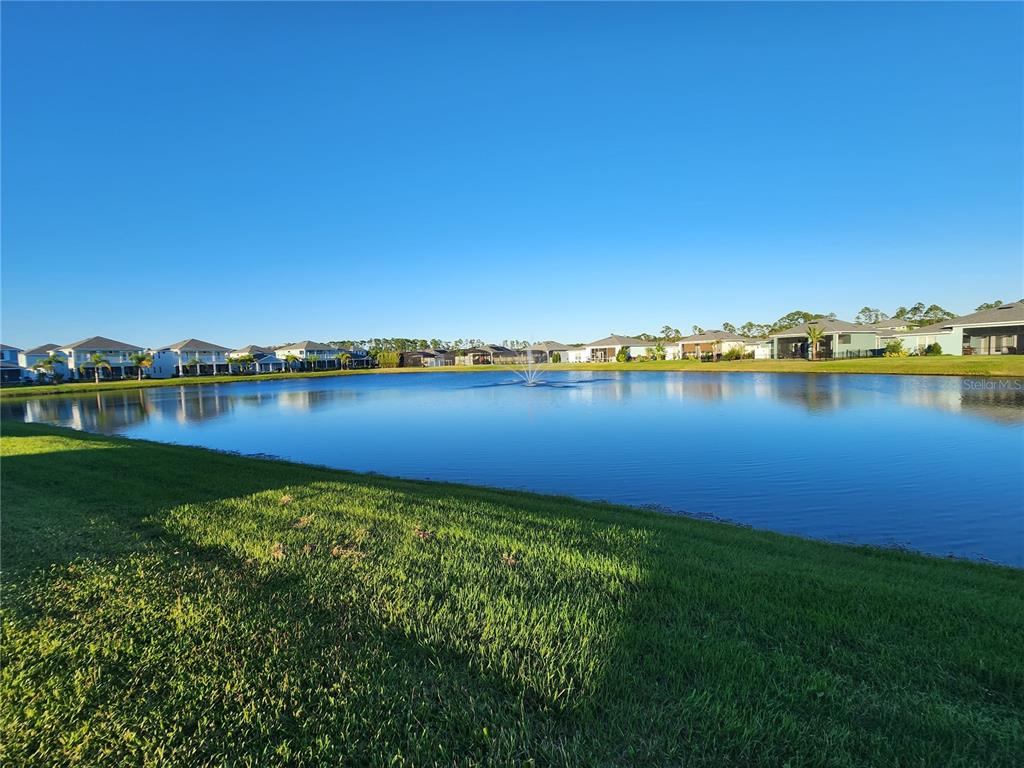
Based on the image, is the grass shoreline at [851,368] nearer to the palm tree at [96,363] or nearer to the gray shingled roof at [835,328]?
the gray shingled roof at [835,328]

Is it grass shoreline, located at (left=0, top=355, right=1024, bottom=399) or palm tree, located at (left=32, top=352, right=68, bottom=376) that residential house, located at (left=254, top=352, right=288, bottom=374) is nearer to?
grass shoreline, located at (left=0, top=355, right=1024, bottom=399)

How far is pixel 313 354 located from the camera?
380 feet

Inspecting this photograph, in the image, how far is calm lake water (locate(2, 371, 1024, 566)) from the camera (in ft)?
33.8

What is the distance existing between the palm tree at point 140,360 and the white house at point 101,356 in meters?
1.37

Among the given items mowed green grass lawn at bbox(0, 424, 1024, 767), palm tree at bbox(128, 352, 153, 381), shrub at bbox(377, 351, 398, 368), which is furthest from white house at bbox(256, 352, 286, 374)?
mowed green grass lawn at bbox(0, 424, 1024, 767)

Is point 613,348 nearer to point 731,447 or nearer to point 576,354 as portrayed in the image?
point 576,354

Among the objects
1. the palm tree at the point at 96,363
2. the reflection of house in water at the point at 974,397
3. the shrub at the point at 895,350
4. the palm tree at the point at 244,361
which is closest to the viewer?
the reflection of house in water at the point at 974,397

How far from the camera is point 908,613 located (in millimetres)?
3926

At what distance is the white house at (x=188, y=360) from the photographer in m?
97.0

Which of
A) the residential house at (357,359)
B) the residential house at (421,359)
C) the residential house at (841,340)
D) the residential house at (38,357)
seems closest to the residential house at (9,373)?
the residential house at (38,357)

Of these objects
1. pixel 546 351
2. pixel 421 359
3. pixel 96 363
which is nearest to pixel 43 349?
pixel 96 363

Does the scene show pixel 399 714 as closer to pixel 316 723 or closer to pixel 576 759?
pixel 316 723

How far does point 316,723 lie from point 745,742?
2.04 meters

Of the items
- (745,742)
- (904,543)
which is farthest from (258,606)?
(904,543)
